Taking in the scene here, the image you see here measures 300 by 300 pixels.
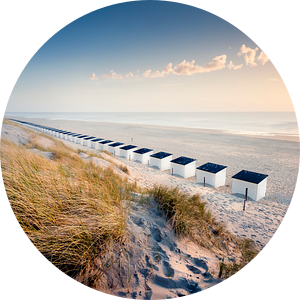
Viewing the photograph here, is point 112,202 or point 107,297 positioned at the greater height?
point 112,202

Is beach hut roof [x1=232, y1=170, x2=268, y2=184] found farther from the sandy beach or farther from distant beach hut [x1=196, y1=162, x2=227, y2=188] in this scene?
distant beach hut [x1=196, y1=162, x2=227, y2=188]

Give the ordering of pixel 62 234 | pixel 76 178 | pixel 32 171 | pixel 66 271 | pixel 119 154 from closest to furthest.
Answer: pixel 66 271
pixel 62 234
pixel 32 171
pixel 76 178
pixel 119 154

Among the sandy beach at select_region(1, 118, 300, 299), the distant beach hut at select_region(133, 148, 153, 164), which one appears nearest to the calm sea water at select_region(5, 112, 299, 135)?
the sandy beach at select_region(1, 118, 300, 299)

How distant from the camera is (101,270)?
2.14 meters

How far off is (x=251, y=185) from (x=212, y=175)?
194cm

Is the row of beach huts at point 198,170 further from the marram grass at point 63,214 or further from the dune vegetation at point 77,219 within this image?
the marram grass at point 63,214


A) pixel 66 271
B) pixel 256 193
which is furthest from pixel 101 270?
pixel 256 193

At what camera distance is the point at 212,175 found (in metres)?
9.55

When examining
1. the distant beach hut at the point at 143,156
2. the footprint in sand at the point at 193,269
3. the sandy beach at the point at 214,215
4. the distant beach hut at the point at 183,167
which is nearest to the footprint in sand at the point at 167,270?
the sandy beach at the point at 214,215

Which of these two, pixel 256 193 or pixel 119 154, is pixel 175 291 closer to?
pixel 256 193

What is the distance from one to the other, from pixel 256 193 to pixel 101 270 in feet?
25.9

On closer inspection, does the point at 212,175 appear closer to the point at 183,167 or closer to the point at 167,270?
the point at 183,167

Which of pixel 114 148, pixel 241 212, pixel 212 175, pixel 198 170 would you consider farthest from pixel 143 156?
pixel 241 212

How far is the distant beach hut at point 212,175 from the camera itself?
955 cm
